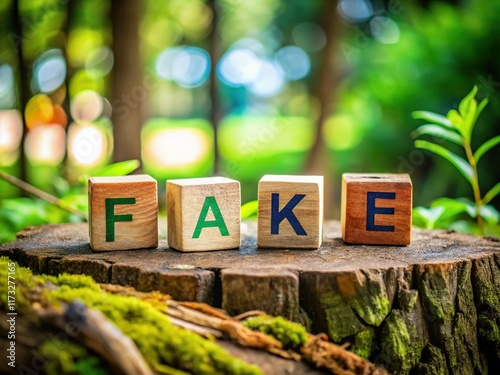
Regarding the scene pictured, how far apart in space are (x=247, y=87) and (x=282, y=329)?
1199 cm

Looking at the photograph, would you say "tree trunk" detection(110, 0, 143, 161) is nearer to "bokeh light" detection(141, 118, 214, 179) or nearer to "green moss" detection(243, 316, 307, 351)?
"green moss" detection(243, 316, 307, 351)

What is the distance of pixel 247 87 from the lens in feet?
44.3

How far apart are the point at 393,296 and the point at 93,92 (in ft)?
28.5

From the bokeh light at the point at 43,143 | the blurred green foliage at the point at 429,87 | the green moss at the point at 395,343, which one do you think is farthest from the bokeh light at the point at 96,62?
the green moss at the point at 395,343

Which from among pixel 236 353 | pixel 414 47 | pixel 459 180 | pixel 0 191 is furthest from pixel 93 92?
pixel 236 353

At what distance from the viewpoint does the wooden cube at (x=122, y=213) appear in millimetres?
2240

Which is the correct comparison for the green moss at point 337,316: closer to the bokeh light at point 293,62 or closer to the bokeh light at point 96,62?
the bokeh light at point 96,62

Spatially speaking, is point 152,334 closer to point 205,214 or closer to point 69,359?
point 69,359

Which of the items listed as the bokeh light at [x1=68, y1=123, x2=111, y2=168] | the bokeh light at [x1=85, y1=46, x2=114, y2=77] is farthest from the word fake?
the bokeh light at [x1=85, y1=46, x2=114, y2=77]

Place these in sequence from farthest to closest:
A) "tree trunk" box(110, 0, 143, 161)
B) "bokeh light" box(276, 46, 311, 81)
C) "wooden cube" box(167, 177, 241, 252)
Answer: "bokeh light" box(276, 46, 311, 81) < "tree trunk" box(110, 0, 143, 161) < "wooden cube" box(167, 177, 241, 252)

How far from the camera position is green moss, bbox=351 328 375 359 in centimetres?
198

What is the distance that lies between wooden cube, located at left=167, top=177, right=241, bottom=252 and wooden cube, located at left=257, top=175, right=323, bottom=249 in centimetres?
11

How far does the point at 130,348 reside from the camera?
59.7 inches

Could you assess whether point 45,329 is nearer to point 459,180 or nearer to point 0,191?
point 459,180
